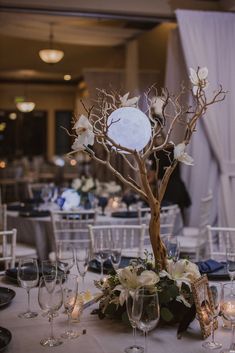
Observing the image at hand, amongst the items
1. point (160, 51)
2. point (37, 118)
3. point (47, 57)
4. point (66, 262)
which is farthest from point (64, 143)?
point (66, 262)

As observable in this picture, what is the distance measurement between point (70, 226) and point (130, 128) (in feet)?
9.10

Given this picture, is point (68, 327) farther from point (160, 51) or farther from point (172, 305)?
point (160, 51)

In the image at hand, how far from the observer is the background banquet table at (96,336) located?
1.80 meters

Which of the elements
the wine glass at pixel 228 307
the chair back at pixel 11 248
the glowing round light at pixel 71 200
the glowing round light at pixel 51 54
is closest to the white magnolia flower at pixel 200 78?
the wine glass at pixel 228 307

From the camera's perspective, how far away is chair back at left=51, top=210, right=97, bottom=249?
4.51 meters

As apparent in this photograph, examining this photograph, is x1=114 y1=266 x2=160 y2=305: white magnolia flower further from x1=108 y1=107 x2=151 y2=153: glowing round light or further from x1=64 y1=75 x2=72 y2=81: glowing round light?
x1=64 y1=75 x2=72 y2=81: glowing round light

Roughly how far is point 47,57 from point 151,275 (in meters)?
7.09

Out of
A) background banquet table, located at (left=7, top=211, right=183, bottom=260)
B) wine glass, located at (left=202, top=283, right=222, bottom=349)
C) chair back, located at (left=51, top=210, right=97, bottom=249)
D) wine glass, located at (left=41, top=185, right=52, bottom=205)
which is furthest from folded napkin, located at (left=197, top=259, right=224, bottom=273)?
wine glass, located at (left=41, top=185, right=52, bottom=205)

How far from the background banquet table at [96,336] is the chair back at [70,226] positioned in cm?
232

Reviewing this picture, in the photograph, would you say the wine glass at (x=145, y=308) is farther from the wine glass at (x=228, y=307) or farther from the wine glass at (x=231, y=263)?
the wine glass at (x=231, y=263)

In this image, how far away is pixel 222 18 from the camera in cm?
607

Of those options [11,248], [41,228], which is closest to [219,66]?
[41,228]

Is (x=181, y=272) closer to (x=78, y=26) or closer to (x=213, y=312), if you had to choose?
(x=213, y=312)

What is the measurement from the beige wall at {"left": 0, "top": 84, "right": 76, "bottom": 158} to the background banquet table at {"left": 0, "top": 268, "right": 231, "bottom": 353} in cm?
1522
